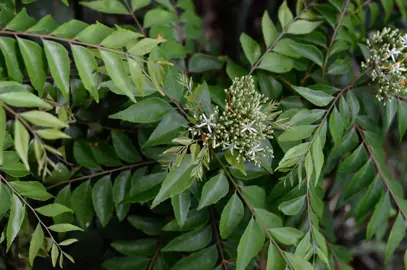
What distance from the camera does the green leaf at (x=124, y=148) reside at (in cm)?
95

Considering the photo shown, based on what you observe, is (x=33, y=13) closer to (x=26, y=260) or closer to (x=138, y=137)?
(x=138, y=137)

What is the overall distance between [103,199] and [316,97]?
1.46 ft

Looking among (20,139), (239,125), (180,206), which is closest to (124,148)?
(180,206)

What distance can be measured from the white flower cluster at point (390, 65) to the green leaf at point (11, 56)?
60 cm

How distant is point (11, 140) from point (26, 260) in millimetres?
286

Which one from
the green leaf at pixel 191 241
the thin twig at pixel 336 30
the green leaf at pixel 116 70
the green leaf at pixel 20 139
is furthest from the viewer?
the thin twig at pixel 336 30

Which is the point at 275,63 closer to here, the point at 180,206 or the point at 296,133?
the point at 296,133

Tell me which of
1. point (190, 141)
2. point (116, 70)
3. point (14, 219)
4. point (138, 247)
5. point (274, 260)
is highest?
point (116, 70)

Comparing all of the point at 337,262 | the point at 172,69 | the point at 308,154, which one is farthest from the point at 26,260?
the point at 337,262

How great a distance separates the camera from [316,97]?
879 mm

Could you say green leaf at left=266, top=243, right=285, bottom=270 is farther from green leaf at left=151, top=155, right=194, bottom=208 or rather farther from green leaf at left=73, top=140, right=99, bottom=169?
green leaf at left=73, top=140, right=99, bottom=169

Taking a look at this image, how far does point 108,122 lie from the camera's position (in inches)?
A: 40.7

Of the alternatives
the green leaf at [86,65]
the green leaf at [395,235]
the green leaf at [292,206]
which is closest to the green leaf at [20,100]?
the green leaf at [86,65]

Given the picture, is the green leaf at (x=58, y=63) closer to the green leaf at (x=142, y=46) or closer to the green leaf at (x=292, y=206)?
the green leaf at (x=142, y=46)
